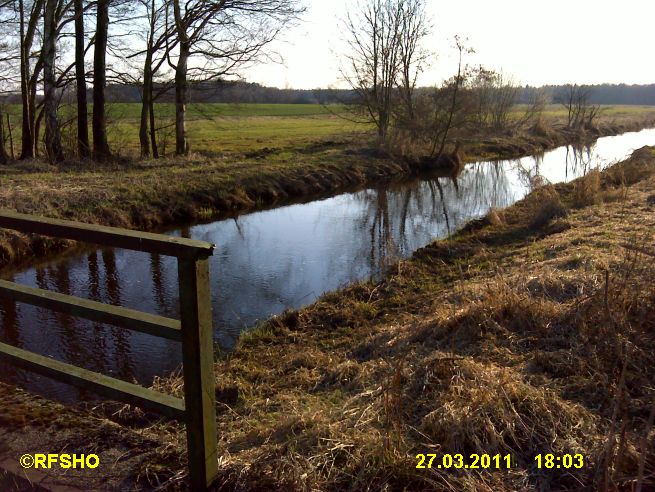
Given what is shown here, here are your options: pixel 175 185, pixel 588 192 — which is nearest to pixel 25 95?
pixel 175 185

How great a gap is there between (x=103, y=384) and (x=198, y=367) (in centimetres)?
76

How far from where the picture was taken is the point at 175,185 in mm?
15445

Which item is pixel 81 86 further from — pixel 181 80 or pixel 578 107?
pixel 578 107

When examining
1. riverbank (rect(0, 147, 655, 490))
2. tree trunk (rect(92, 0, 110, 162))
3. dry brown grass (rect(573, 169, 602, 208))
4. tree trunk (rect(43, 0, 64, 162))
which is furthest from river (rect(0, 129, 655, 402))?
tree trunk (rect(43, 0, 64, 162))

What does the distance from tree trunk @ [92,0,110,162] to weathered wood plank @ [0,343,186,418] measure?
52.1 feet

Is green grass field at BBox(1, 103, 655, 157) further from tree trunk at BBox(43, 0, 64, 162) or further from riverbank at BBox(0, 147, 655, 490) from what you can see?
riverbank at BBox(0, 147, 655, 490)

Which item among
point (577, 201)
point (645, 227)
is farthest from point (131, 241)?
point (577, 201)

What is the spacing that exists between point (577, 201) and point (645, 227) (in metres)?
4.65

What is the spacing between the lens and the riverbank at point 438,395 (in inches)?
116

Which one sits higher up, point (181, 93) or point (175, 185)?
point (181, 93)

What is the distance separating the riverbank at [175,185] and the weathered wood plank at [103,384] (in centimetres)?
795

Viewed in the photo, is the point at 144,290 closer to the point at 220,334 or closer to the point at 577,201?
the point at 220,334

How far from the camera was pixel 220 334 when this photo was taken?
7.39 metres
